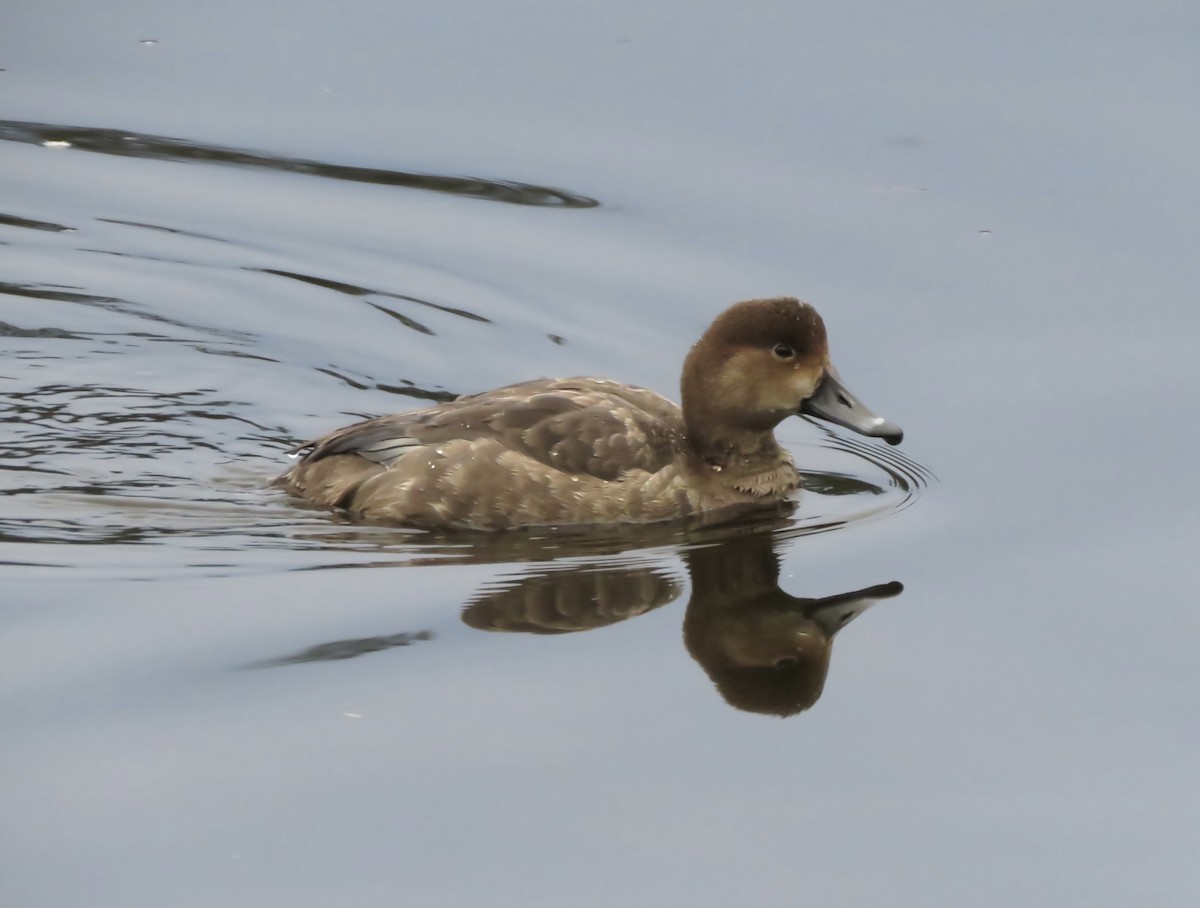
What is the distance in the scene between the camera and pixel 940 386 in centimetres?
929

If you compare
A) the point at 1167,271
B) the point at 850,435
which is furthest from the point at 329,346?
the point at 1167,271

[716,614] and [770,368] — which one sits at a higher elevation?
[770,368]

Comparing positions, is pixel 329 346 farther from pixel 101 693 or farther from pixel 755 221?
pixel 101 693

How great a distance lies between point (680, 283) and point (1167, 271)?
2.53 meters

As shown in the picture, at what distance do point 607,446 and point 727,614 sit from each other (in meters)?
1.25

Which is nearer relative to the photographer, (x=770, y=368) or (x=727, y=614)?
(x=727, y=614)

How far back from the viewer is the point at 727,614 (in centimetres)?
729

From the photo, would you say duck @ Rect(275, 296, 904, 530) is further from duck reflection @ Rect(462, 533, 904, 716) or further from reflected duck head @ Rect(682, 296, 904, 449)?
duck reflection @ Rect(462, 533, 904, 716)

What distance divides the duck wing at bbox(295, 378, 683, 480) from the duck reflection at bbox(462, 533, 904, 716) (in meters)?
0.68

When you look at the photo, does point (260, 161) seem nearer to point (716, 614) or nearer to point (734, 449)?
point (734, 449)

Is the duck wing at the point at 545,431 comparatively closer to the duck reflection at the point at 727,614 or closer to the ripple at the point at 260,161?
the duck reflection at the point at 727,614

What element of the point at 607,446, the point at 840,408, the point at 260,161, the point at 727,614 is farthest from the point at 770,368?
the point at 260,161

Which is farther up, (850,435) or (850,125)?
(850,125)

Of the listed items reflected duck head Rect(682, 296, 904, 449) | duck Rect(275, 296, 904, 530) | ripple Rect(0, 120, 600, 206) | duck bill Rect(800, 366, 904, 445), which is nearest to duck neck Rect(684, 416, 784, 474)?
duck Rect(275, 296, 904, 530)
